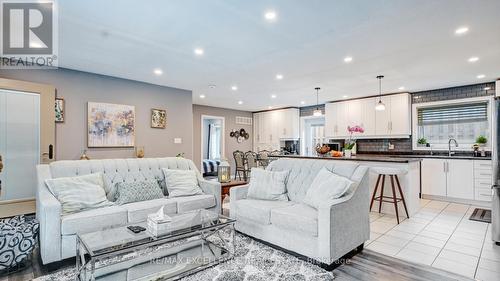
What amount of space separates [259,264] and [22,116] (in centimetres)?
408

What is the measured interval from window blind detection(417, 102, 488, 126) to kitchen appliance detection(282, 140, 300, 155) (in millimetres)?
3585

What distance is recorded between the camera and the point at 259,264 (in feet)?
8.07

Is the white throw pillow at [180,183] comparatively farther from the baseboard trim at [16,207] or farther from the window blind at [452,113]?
the window blind at [452,113]

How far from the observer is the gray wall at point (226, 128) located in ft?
26.6

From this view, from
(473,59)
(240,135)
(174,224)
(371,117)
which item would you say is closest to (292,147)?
(240,135)

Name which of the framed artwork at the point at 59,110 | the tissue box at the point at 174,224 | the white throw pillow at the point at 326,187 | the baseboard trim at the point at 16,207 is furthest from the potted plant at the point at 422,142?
the baseboard trim at the point at 16,207

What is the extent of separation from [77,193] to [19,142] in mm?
1991

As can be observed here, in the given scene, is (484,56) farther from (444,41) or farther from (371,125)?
(371,125)

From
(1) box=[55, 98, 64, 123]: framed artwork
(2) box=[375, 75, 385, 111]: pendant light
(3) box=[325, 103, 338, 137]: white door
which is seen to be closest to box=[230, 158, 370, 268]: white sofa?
(2) box=[375, 75, 385, 111]: pendant light

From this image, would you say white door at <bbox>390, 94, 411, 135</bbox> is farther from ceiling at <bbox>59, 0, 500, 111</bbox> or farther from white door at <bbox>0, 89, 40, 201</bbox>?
white door at <bbox>0, 89, 40, 201</bbox>

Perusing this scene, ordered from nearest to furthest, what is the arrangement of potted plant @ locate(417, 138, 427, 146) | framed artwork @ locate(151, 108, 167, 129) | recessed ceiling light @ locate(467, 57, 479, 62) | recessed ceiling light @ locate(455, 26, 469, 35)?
recessed ceiling light @ locate(455, 26, 469, 35) < recessed ceiling light @ locate(467, 57, 479, 62) < framed artwork @ locate(151, 108, 167, 129) < potted plant @ locate(417, 138, 427, 146)

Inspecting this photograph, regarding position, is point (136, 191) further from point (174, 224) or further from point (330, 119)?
point (330, 119)

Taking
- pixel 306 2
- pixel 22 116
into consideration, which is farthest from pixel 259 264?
pixel 22 116

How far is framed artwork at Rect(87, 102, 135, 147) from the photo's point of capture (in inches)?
184
